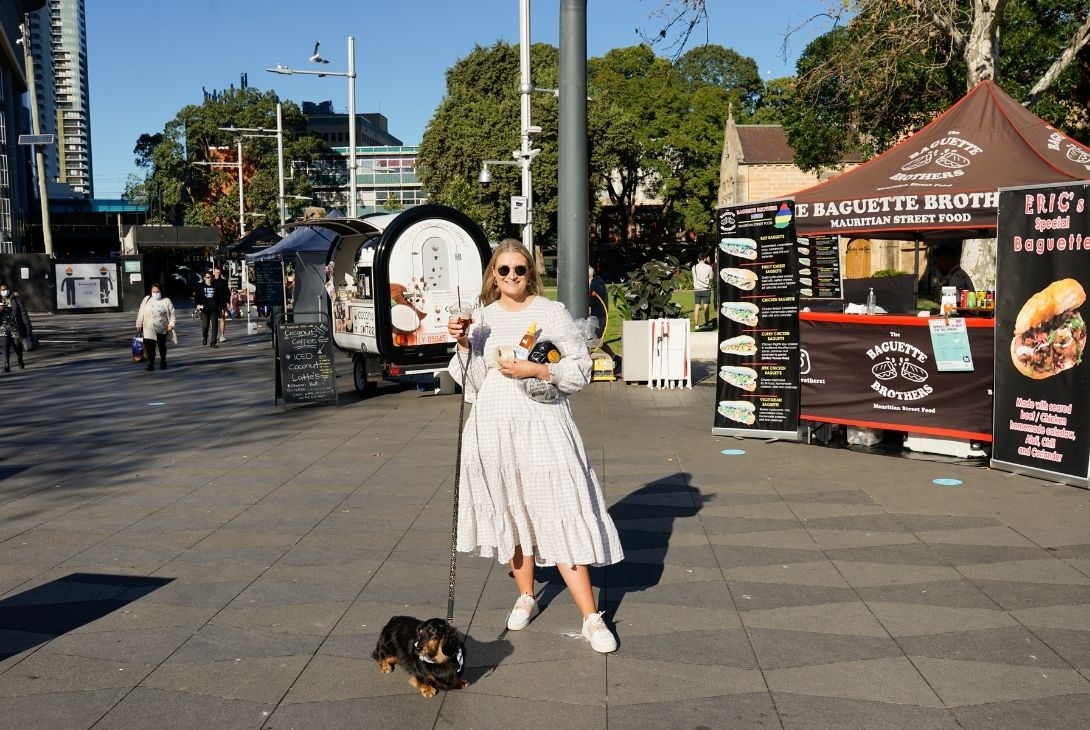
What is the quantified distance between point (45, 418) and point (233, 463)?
16.0 feet

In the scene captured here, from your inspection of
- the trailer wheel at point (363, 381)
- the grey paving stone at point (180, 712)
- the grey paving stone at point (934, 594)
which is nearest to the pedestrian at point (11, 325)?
the trailer wheel at point (363, 381)

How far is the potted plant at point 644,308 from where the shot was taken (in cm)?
1518

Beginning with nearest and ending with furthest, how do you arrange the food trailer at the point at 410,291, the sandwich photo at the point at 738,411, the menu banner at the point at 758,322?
1. the menu banner at the point at 758,322
2. the sandwich photo at the point at 738,411
3. the food trailer at the point at 410,291

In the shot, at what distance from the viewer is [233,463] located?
9633 mm

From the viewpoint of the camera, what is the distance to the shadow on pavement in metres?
5.00

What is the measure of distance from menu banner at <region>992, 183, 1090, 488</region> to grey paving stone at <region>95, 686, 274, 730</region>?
6.61 m

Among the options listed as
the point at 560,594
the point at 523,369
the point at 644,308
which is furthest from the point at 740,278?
the point at 523,369

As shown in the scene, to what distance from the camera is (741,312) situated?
35.0 ft

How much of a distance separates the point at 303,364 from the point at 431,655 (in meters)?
10.0

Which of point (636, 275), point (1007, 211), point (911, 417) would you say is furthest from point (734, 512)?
point (636, 275)

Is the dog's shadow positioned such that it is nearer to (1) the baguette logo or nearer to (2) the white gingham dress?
(2) the white gingham dress

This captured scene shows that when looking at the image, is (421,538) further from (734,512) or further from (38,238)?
(38,238)

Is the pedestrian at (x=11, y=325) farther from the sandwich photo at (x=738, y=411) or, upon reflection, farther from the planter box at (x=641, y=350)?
the sandwich photo at (x=738, y=411)

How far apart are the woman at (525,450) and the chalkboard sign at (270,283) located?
29.3 m
